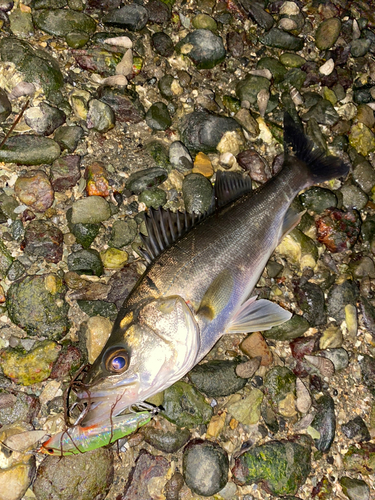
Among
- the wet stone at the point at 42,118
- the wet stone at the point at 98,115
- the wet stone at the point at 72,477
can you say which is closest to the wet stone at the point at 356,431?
the wet stone at the point at 72,477

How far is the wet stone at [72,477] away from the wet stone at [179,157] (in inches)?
111

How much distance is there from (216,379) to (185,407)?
14.6 inches

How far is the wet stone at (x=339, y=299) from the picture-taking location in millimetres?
4195

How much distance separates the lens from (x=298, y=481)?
11.8 ft

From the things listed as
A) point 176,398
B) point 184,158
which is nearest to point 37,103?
point 184,158

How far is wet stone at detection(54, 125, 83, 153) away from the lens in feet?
13.0

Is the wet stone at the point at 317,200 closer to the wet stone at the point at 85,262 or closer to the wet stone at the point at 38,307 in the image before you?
the wet stone at the point at 85,262

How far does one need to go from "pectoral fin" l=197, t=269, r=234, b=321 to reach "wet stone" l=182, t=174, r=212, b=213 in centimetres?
89

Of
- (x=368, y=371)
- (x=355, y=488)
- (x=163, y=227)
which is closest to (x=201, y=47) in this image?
(x=163, y=227)

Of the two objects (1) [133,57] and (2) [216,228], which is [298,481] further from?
(1) [133,57]

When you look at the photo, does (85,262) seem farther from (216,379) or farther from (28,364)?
(216,379)

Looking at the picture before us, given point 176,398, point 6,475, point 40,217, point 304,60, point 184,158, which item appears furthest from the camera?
point 304,60

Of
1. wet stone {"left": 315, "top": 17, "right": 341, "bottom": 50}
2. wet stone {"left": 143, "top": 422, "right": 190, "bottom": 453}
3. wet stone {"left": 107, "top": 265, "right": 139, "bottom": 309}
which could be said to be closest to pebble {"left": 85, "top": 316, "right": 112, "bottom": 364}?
wet stone {"left": 107, "top": 265, "right": 139, "bottom": 309}

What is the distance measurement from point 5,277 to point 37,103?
180 cm
